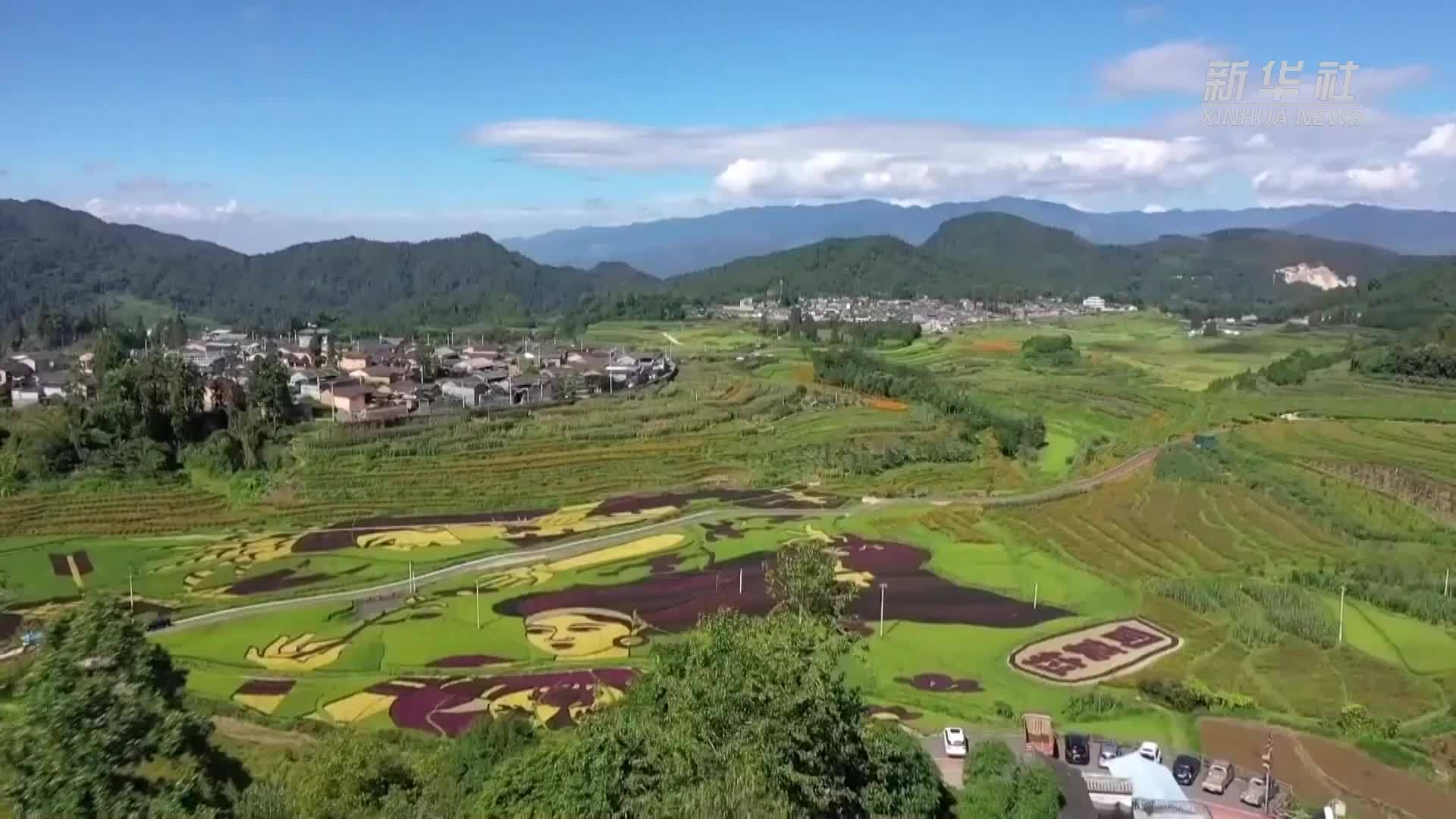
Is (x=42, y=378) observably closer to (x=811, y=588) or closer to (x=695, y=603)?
(x=695, y=603)

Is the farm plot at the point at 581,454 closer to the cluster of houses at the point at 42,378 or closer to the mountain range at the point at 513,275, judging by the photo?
the cluster of houses at the point at 42,378

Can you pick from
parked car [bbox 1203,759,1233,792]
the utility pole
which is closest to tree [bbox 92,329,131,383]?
the utility pole

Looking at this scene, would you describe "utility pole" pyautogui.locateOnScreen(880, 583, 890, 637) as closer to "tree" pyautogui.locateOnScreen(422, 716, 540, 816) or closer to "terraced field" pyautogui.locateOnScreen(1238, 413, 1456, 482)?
"tree" pyautogui.locateOnScreen(422, 716, 540, 816)

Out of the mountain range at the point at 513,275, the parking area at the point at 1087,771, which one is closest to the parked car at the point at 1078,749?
the parking area at the point at 1087,771

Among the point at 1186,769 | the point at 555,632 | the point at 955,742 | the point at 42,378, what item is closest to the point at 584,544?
the point at 555,632

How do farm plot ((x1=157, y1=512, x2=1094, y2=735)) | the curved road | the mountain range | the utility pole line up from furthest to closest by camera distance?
1. the mountain range
2. the curved road
3. the utility pole
4. farm plot ((x1=157, y1=512, x2=1094, y2=735))
